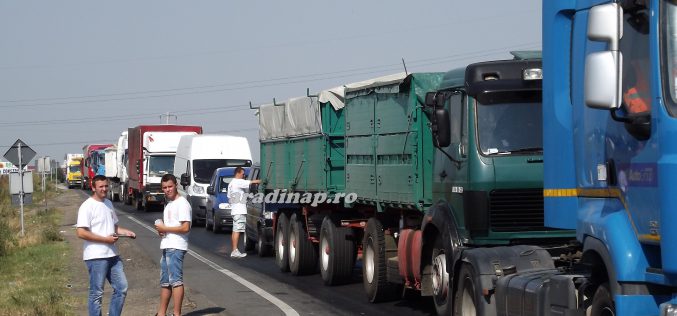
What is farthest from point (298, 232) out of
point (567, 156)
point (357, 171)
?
point (567, 156)

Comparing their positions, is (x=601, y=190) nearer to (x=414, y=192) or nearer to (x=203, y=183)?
(x=414, y=192)

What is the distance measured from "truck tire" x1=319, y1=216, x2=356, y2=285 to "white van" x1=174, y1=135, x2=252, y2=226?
60.6 ft

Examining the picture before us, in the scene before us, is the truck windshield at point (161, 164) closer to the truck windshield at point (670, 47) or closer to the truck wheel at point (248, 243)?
the truck wheel at point (248, 243)

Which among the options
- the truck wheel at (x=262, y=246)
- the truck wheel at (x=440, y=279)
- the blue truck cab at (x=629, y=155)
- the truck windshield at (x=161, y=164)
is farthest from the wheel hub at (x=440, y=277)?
the truck windshield at (x=161, y=164)

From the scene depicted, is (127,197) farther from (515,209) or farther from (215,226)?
Answer: (515,209)

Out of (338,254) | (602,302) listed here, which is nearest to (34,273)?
(338,254)

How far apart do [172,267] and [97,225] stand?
1386 mm

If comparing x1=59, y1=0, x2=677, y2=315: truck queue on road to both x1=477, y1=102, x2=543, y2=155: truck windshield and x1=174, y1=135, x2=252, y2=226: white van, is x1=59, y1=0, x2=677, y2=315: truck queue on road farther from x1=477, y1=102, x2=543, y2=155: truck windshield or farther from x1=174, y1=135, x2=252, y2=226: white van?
x1=174, y1=135, x2=252, y2=226: white van

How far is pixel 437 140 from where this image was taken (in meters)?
11.5

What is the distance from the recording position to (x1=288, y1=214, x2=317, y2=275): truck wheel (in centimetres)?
1900

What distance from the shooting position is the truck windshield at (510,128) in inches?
431

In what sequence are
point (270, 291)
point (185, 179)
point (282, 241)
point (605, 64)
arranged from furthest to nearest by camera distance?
point (185, 179)
point (282, 241)
point (270, 291)
point (605, 64)

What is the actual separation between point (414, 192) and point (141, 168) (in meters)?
34.7

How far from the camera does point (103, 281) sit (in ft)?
37.7
